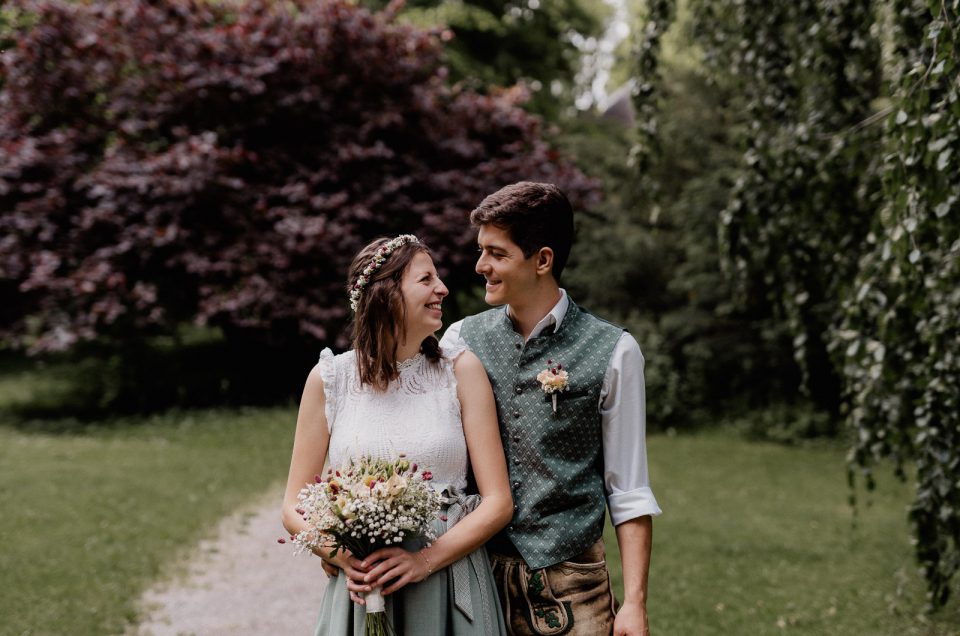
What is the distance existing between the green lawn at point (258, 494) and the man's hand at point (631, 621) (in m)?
2.52

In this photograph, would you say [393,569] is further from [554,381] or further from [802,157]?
[802,157]

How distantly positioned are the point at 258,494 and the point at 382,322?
540cm

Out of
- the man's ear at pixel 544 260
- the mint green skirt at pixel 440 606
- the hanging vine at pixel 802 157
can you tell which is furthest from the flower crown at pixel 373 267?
the hanging vine at pixel 802 157

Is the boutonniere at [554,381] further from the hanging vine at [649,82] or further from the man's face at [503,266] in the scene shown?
the hanging vine at [649,82]

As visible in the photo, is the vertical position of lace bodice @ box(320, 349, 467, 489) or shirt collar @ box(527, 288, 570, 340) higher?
shirt collar @ box(527, 288, 570, 340)

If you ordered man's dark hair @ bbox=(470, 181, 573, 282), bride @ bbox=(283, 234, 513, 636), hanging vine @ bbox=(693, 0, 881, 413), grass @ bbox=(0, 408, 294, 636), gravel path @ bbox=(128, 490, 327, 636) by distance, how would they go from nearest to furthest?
bride @ bbox=(283, 234, 513, 636) → man's dark hair @ bbox=(470, 181, 573, 282) → hanging vine @ bbox=(693, 0, 881, 413) → gravel path @ bbox=(128, 490, 327, 636) → grass @ bbox=(0, 408, 294, 636)

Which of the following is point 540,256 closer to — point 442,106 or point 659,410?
point 442,106

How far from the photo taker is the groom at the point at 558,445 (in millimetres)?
2227

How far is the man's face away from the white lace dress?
218 millimetres

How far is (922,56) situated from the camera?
3.17 meters

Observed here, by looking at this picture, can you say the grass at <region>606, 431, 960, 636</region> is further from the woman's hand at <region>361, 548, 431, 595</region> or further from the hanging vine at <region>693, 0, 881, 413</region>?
the woman's hand at <region>361, 548, 431, 595</region>

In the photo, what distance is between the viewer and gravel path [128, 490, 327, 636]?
15.7 feet

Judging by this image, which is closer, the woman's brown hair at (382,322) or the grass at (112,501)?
the woman's brown hair at (382,322)

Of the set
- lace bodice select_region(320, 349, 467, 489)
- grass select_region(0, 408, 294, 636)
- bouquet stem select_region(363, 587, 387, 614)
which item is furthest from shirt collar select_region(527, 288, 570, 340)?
grass select_region(0, 408, 294, 636)
